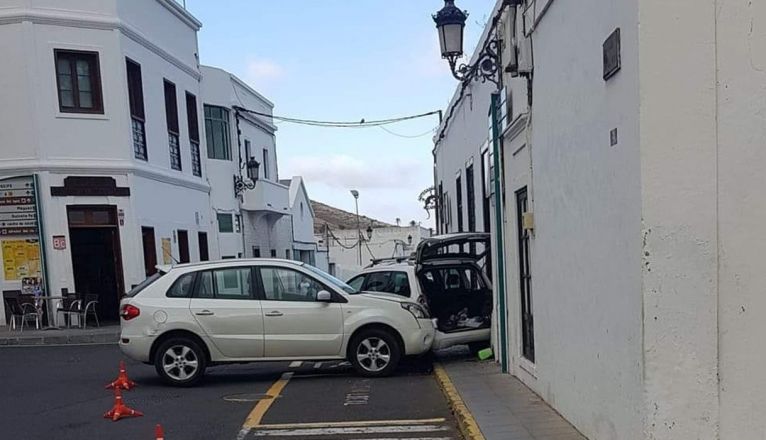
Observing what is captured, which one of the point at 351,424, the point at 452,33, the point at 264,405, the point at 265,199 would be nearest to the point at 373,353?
the point at 264,405

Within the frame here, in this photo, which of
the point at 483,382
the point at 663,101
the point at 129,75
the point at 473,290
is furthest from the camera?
the point at 129,75

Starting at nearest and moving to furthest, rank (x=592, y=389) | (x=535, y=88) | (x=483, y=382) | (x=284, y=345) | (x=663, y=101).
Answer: (x=663, y=101) → (x=592, y=389) → (x=535, y=88) → (x=483, y=382) → (x=284, y=345)

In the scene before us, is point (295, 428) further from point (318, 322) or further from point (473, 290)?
point (473, 290)

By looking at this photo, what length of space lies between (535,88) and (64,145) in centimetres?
1340

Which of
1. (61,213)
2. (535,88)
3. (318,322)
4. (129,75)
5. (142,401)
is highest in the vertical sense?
(129,75)

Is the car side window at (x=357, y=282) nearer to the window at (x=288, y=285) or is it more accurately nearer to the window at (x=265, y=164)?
the window at (x=288, y=285)

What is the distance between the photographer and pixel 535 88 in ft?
21.4

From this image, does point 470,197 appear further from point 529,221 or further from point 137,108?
point 137,108

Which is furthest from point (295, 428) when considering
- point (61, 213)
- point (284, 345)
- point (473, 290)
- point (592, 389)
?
point (61, 213)

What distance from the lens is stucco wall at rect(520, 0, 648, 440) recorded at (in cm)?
416

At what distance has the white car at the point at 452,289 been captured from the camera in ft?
33.6

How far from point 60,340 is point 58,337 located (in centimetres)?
8

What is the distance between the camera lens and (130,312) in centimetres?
913

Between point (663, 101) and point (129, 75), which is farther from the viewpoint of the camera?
point (129, 75)
